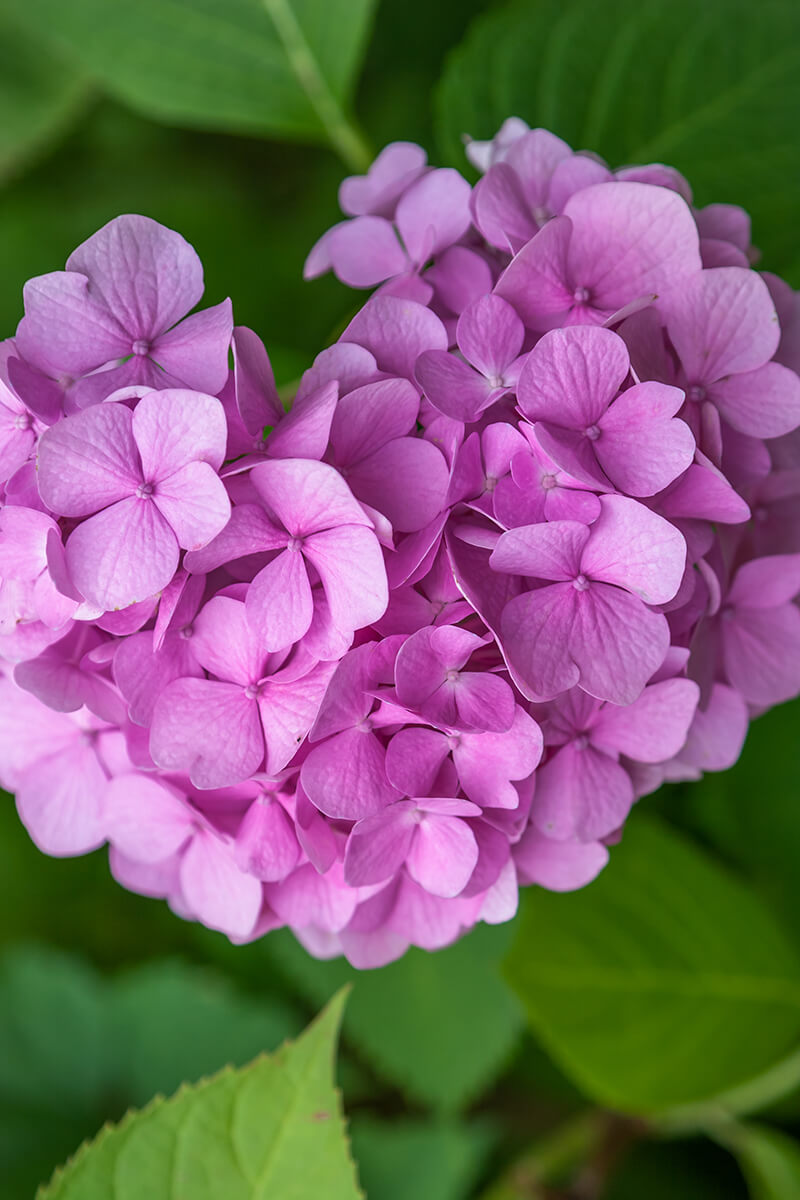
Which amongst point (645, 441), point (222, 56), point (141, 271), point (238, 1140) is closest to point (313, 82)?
point (222, 56)

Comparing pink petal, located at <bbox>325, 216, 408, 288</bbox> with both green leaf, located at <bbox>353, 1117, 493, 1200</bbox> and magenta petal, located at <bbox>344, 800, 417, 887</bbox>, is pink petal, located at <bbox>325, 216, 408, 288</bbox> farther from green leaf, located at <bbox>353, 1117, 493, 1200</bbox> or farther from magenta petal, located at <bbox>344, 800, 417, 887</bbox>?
green leaf, located at <bbox>353, 1117, 493, 1200</bbox>

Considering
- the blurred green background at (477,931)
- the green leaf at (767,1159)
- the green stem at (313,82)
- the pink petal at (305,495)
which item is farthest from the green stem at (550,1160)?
the green stem at (313,82)

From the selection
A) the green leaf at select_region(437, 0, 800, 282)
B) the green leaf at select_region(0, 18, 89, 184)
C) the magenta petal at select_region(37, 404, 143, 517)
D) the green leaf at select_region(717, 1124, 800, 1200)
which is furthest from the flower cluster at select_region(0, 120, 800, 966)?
the green leaf at select_region(0, 18, 89, 184)

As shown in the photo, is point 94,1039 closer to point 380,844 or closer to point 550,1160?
point 550,1160

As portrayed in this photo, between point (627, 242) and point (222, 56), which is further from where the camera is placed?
point (222, 56)

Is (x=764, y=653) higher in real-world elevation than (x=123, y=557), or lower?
lower

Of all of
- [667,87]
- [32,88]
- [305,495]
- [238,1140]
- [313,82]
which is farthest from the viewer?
[32,88]

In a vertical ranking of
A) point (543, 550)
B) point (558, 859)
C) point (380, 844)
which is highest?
point (543, 550)
